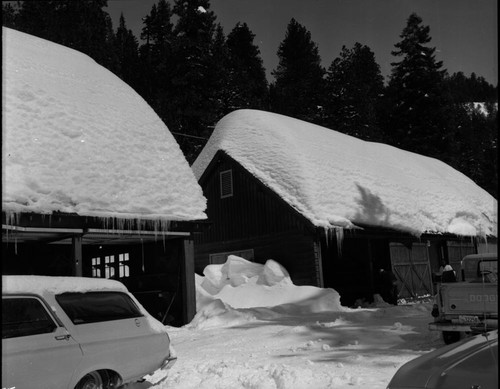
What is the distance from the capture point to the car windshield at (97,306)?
5.86m

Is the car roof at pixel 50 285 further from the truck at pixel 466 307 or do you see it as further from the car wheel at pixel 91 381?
the truck at pixel 466 307

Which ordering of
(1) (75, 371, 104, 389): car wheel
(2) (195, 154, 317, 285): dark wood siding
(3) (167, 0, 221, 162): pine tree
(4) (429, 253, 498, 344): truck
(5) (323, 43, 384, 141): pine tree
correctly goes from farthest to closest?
(5) (323, 43, 384, 141): pine tree → (3) (167, 0, 221, 162): pine tree → (2) (195, 154, 317, 285): dark wood siding → (4) (429, 253, 498, 344): truck → (1) (75, 371, 104, 389): car wheel

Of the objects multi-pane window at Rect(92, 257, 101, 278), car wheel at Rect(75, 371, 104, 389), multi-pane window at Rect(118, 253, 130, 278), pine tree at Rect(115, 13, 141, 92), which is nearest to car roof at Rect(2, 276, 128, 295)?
car wheel at Rect(75, 371, 104, 389)

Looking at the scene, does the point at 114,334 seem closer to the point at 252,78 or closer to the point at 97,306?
the point at 97,306

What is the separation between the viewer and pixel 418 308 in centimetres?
1628

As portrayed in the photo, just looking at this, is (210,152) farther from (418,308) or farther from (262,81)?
(262,81)

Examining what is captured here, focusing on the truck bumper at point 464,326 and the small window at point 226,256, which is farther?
the small window at point 226,256

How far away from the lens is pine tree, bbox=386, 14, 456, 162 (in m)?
44.1

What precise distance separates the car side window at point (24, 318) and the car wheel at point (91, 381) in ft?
2.30

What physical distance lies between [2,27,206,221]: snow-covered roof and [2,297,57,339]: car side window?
5531 millimetres

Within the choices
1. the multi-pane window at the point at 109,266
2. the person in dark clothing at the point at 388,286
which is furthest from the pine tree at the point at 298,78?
the multi-pane window at the point at 109,266

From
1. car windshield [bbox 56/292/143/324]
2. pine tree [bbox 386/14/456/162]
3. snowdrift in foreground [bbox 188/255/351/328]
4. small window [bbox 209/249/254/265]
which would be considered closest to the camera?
car windshield [bbox 56/292/143/324]

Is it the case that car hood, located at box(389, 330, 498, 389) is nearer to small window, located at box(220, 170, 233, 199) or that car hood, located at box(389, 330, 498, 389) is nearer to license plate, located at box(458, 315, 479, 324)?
license plate, located at box(458, 315, 479, 324)

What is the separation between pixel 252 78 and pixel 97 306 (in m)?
40.9
